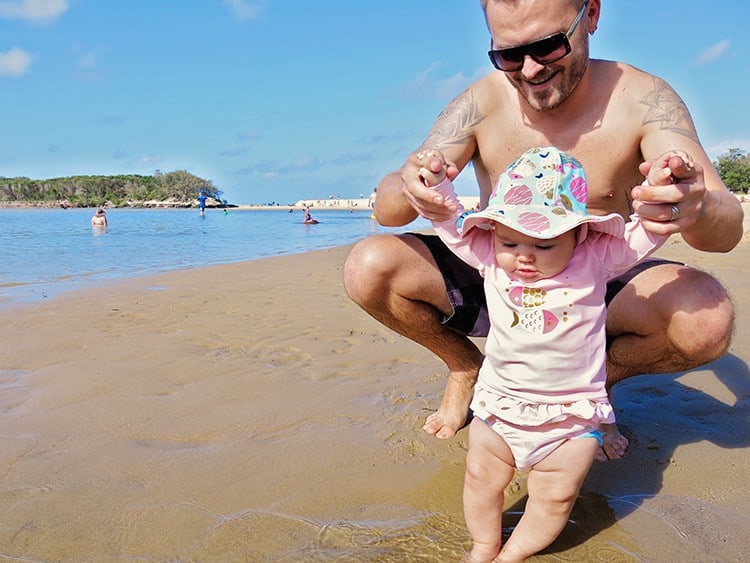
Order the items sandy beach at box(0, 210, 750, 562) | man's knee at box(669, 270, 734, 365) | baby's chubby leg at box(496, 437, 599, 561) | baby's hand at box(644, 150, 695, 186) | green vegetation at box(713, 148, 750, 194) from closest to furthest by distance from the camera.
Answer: baby's hand at box(644, 150, 695, 186)
baby's chubby leg at box(496, 437, 599, 561)
sandy beach at box(0, 210, 750, 562)
man's knee at box(669, 270, 734, 365)
green vegetation at box(713, 148, 750, 194)

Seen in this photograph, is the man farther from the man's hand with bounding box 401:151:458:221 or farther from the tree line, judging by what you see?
the tree line

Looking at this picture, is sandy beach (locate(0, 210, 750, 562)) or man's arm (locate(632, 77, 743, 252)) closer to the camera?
man's arm (locate(632, 77, 743, 252))

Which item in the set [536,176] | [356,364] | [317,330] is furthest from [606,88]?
[317,330]

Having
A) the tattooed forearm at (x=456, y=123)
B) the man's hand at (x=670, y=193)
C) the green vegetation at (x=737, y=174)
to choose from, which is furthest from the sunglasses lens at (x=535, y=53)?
the green vegetation at (x=737, y=174)

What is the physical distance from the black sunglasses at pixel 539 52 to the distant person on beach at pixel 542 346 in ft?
1.85

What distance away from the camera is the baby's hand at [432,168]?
6.07ft

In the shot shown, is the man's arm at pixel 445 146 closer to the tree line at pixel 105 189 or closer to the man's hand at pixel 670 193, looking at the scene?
the man's hand at pixel 670 193

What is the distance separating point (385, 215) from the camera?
8.54 ft

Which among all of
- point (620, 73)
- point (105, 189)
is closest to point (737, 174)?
point (620, 73)

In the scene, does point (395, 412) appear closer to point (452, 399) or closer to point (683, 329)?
point (452, 399)

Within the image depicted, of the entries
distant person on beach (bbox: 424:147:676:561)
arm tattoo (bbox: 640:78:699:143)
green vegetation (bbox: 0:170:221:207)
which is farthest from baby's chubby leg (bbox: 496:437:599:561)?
green vegetation (bbox: 0:170:221:207)

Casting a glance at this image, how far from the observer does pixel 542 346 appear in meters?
1.78

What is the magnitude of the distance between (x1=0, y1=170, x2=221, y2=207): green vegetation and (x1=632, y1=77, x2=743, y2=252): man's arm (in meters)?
85.7

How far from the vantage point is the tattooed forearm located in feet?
8.71
